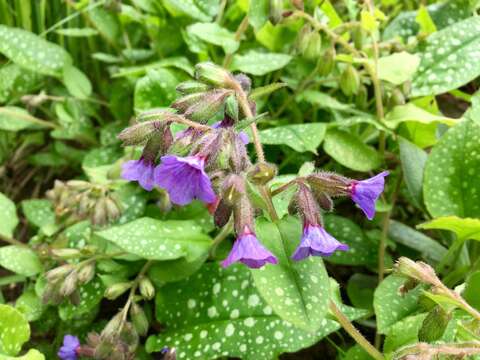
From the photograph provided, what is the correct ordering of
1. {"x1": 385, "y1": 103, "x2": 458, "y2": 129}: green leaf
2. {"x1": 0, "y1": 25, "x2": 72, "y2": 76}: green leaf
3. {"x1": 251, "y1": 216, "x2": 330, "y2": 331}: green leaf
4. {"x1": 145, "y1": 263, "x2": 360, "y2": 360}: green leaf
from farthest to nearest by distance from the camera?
{"x1": 0, "y1": 25, "x2": 72, "y2": 76}: green leaf, {"x1": 385, "y1": 103, "x2": 458, "y2": 129}: green leaf, {"x1": 145, "y1": 263, "x2": 360, "y2": 360}: green leaf, {"x1": 251, "y1": 216, "x2": 330, "y2": 331}: green leaf

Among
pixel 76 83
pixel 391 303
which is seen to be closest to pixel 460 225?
pixel 391 303

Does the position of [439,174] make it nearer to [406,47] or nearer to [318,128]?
[318,128]

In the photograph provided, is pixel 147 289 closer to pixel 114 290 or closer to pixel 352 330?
pixel 114 290

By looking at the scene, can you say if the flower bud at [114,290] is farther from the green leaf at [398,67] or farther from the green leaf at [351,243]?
the green leaf at [398,67]

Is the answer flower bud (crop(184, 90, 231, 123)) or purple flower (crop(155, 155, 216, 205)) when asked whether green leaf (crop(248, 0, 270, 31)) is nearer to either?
flower bud (crop(184, 90, 231, 123))

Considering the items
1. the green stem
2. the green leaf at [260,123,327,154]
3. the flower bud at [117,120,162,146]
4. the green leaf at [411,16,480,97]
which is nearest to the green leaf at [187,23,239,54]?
the green leaf at [260,123,327,154]

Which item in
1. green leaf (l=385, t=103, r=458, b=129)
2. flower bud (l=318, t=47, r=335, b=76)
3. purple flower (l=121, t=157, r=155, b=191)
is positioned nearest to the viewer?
purple flower (l=121, t=157, r=155, b=191)

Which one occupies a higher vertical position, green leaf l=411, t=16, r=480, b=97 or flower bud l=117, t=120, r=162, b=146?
flower bud l=117, t=120, r=162, b=146
